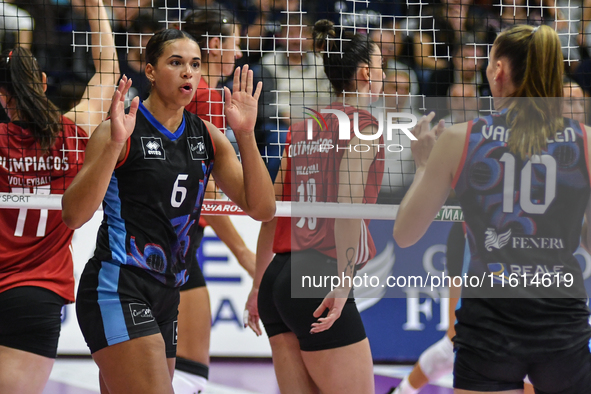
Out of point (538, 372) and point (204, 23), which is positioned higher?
point (204, 23)

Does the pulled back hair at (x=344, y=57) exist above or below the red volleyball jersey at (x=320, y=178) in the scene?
above

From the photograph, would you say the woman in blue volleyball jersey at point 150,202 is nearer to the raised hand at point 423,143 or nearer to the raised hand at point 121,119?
the raised hand at point 121,119

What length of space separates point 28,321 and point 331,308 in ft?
4.98

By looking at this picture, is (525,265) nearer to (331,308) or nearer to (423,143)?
(423,143)

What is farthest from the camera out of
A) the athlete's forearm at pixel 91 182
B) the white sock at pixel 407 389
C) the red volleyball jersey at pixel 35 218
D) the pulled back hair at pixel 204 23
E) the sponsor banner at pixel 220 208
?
the white sock at pixel 407 389

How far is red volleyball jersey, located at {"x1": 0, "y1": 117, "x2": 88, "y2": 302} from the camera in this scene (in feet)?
11.2

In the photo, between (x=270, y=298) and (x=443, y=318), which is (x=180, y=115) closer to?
(x=270, y=298)

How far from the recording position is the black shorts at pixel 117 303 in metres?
2.67

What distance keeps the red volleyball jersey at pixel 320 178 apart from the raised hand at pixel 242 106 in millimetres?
525

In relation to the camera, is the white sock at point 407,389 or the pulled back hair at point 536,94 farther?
the white sock at point 407,389

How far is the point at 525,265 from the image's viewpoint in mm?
2326

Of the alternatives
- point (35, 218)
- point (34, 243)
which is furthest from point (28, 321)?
point (35, 218)

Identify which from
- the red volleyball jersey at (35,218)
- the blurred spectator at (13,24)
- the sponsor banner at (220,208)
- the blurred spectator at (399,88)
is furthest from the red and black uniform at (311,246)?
the blurred spectator at (13,24)

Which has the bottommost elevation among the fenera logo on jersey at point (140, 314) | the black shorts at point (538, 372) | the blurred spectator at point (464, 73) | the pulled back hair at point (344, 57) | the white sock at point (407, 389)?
the white sock at point (407, 389)
